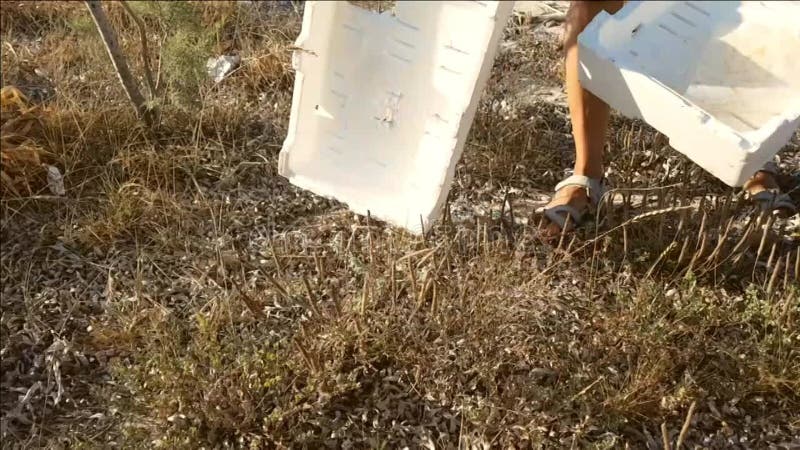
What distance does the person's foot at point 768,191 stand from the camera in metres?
2.10

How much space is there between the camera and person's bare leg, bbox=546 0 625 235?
202 centimetres

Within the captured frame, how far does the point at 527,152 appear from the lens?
2.39 meters

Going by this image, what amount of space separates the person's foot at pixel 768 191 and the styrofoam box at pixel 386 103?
93 cm

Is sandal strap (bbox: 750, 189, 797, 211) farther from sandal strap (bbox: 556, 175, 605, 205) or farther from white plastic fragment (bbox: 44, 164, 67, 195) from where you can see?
→ white plastic fragment (bbox: 44, 164, 67, 195)

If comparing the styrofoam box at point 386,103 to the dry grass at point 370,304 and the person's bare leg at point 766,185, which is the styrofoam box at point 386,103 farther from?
the person's bare leg at point 766,185

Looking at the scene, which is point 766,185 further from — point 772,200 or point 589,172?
point 589,172

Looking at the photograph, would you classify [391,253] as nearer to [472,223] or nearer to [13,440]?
[472,223]

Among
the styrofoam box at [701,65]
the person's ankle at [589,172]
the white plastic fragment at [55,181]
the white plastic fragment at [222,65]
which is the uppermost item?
the styrofoam box at [701,65]

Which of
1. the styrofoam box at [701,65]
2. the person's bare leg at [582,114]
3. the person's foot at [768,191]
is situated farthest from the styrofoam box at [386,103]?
the person's foot at [768,191]

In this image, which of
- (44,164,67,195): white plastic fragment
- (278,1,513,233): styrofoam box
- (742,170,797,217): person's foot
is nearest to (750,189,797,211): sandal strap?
(742,170,797,217): person's foot

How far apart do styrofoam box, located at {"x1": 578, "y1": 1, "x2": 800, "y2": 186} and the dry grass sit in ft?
0.70

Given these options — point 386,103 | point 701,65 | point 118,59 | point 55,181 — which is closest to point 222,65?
point 118,59

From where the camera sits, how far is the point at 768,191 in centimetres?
212

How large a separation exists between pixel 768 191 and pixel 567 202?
1.81ft
